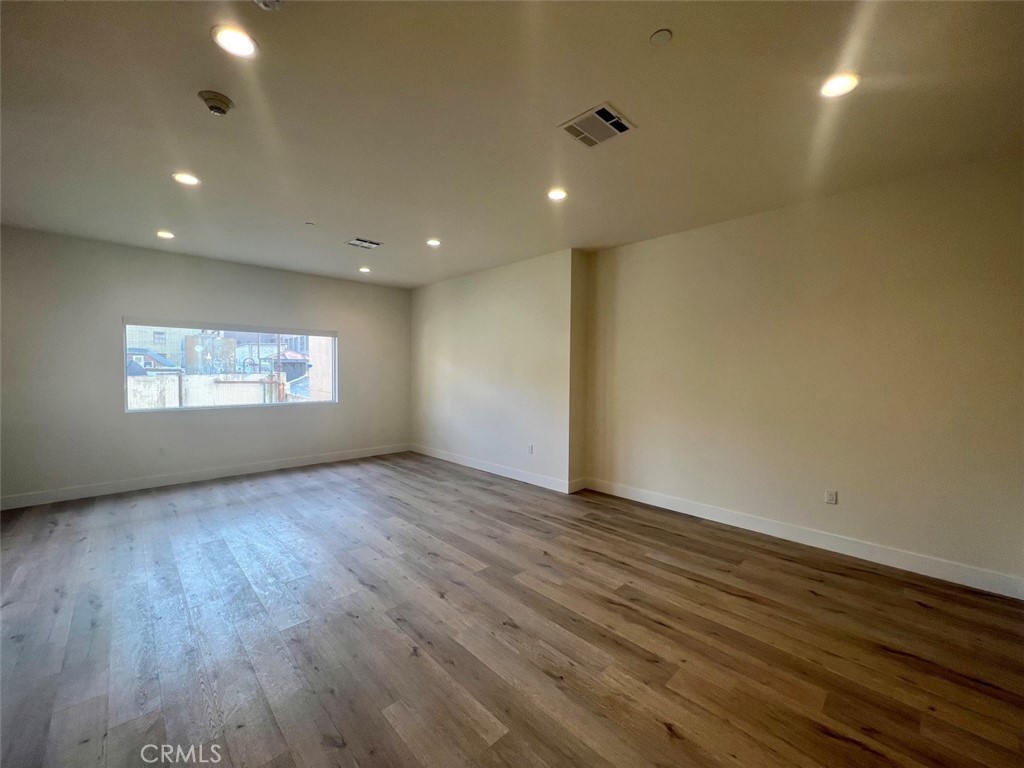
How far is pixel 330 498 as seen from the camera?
14.4 feet

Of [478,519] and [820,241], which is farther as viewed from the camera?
[478,519]

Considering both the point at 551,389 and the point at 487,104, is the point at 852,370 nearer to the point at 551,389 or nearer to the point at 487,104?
the point at 551,389

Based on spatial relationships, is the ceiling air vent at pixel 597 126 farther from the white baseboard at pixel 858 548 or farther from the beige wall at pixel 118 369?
the beige wall at pixel 118 369

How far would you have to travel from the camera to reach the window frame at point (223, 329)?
4.58 m

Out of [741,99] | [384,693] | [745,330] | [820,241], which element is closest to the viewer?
[384,693]

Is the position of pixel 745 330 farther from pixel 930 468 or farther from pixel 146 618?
pixel 146 618

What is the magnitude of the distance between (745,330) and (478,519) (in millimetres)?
3034

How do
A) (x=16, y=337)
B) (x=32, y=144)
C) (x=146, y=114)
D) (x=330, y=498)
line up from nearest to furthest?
(x=146, y=114), (x=32, y=144), (x=16, y=337), (x=330, y=498)

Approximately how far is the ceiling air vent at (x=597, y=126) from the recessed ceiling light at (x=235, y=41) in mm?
1518

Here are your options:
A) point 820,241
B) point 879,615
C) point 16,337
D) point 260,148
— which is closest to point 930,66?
point 820,241

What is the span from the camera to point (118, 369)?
453 cm

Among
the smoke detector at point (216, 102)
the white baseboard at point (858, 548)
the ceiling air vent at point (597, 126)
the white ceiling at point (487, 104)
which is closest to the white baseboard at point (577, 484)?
the white baseboard at point (858, 548)

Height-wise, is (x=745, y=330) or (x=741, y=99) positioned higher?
(x=741, y=99)
